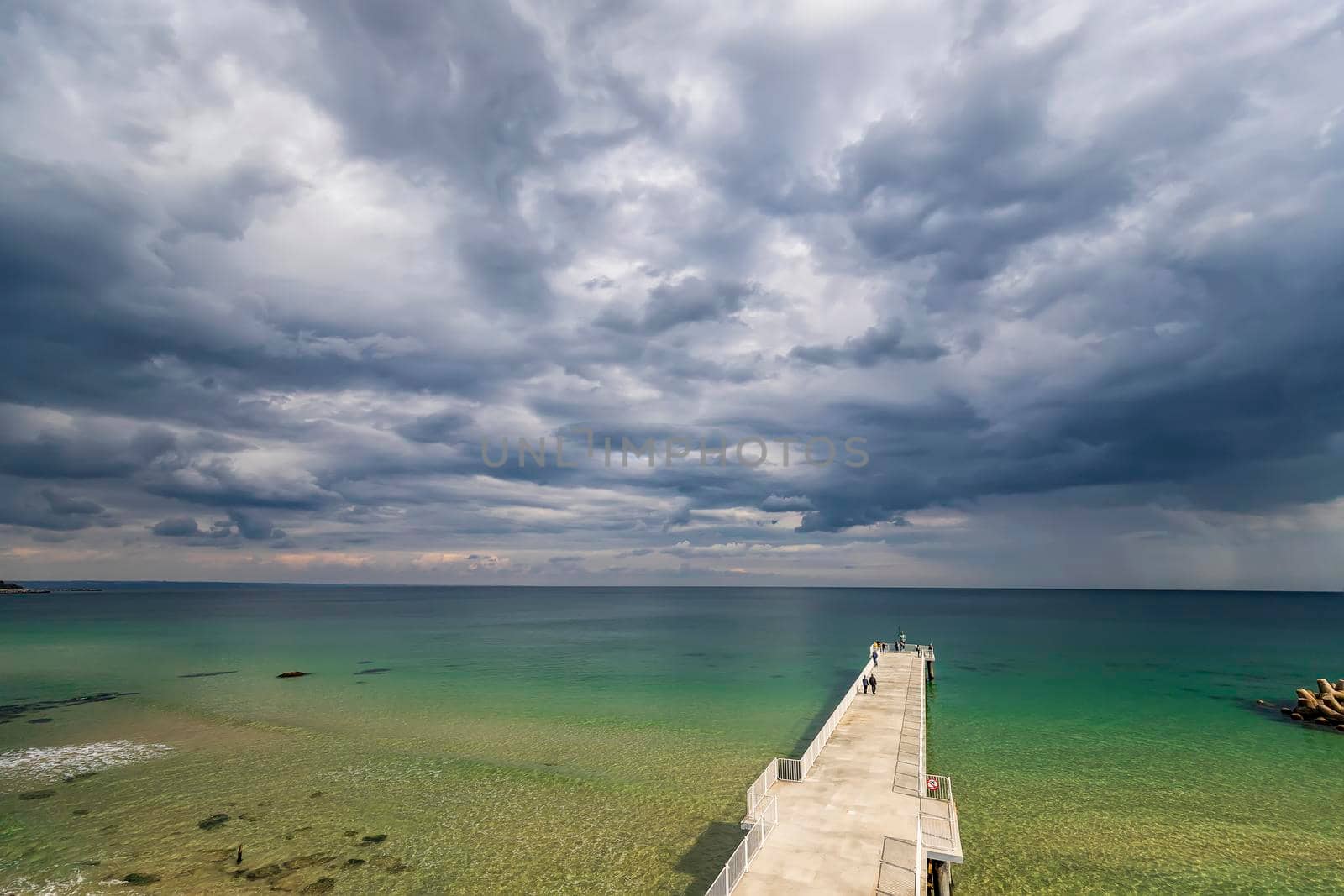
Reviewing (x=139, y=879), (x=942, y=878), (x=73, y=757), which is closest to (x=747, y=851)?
(x=942, y=878)

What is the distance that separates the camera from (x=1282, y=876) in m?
21.6

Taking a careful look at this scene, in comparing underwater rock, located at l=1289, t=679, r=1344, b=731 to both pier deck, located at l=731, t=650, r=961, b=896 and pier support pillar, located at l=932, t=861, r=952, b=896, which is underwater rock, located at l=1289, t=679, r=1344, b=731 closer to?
pier deck, located at l=731, t=650, r=961, b=896

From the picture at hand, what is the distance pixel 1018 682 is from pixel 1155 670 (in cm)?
2393

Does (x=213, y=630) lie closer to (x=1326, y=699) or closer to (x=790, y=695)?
(x=790, y=695)

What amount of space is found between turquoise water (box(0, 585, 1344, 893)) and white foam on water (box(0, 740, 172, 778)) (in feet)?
0.86

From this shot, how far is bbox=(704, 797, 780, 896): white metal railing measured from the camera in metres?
16.3

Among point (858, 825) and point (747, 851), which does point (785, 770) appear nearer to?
point (858, 825)

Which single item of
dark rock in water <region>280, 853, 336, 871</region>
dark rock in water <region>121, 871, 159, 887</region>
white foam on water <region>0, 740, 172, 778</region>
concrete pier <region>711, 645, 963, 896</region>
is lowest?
white foam on water <region>0, 740, 172, 778</region>

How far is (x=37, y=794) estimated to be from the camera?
29469 millimetres

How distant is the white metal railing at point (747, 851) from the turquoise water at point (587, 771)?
108 inches

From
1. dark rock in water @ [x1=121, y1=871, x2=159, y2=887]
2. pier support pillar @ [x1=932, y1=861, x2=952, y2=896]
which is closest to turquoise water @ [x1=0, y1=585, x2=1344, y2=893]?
dark rock in water @ [x1=121, y1=871, x2=159, y2=887]

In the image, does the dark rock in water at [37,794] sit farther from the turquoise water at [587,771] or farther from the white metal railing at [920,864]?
the white metal railing at [920,864]

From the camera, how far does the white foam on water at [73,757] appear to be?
33125 mm

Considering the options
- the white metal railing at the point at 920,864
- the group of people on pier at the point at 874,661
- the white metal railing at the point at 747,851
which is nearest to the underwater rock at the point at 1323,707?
the group of people on pier at the point at 874,661
